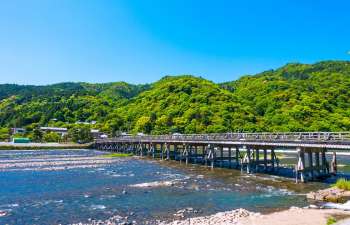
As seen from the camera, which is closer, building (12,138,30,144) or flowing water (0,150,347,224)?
flowing water (0,150,347,224)

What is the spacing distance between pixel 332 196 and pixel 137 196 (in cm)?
1659

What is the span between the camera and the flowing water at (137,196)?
24.2 meters

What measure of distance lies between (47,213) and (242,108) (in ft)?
401

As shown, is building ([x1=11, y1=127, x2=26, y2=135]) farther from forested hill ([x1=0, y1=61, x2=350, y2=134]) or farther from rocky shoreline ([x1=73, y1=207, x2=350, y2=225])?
rocky shoreline ([x1=73, y1=207, x2=350, y2=225])

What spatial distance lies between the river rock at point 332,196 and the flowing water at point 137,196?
1.24 m

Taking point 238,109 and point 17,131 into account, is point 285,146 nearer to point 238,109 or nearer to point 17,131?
point 238,109

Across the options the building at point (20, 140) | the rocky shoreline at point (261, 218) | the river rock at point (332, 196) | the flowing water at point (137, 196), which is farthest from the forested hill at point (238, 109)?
the rocky shoreline at point (261, 218)

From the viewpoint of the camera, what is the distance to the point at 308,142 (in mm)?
35031

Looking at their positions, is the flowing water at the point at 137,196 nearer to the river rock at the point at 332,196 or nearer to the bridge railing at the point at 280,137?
the river rock at the point at 332,196

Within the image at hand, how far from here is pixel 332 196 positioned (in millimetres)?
26453

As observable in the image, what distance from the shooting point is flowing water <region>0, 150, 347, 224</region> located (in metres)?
24.2

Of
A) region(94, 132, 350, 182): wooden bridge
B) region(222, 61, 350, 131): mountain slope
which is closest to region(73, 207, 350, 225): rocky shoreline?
region(94, 132, 350, 182): wooden bridge

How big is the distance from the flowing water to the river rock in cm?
124

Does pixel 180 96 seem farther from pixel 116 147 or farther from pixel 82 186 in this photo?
pixel 82 186
